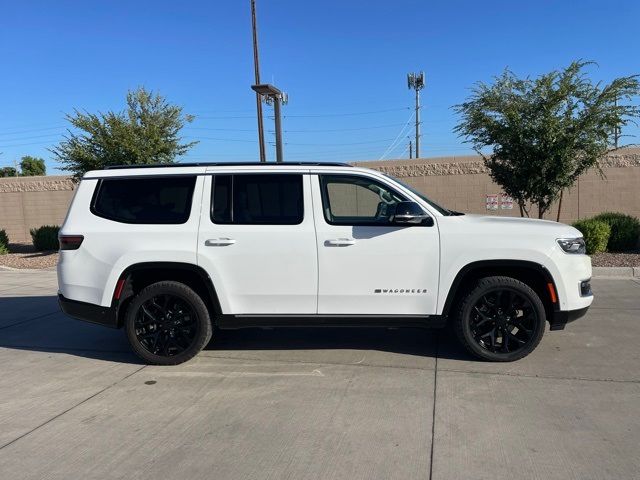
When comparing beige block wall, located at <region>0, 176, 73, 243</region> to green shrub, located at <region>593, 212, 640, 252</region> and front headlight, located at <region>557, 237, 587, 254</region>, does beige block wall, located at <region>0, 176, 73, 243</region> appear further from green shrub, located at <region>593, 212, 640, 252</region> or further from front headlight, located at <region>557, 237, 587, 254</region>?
front headlight, located at <region>557, 237, 587, 254</region>

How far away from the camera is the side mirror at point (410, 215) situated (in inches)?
189

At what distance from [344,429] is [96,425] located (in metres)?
1.86

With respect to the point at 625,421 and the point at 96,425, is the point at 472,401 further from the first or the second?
the point at 96,425

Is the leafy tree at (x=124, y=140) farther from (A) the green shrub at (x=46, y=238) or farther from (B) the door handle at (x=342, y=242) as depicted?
(B) the door handle at (x=342, y=242)

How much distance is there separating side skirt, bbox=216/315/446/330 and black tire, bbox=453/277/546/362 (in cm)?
27

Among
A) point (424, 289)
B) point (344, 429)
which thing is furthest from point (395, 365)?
point (344, 429)

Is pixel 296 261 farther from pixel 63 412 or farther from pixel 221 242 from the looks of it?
pixel 63 412

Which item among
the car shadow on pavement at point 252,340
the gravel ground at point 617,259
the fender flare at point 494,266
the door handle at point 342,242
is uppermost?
the door handle at point 342,242

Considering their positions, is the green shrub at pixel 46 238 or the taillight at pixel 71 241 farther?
the green shrub at pixel 46 238

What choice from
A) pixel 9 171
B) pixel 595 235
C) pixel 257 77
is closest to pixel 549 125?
pixel 595 235

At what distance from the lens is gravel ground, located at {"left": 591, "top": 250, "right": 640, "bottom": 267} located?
10938mm

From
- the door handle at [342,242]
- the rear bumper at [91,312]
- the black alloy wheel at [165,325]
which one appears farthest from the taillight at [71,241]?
the door handle at [342,242]

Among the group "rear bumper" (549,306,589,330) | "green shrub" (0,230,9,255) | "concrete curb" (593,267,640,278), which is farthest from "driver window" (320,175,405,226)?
"green shrub" (0,230,9,255)

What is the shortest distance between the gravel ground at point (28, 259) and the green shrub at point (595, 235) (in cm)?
1333
